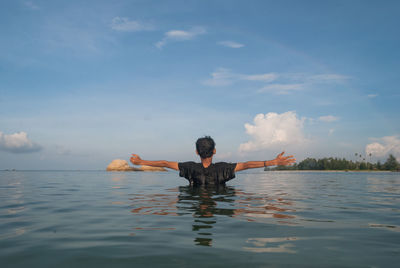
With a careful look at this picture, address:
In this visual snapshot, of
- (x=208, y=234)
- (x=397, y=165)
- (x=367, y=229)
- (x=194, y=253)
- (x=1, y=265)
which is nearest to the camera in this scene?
(x=1, y=265)

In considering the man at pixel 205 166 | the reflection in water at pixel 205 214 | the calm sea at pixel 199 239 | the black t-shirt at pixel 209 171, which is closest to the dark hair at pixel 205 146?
the man at pixel 205 166

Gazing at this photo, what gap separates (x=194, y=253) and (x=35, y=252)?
214 centimetres

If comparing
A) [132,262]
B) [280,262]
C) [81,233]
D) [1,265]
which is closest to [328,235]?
[280,262]

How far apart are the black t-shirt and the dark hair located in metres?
0.69

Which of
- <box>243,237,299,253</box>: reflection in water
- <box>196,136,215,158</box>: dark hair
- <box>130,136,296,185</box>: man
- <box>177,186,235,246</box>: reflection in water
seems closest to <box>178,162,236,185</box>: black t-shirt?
<box>130,136,296,185</box>: man

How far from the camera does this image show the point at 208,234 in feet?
14.8

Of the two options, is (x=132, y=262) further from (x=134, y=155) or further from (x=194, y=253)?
(x=134, y=155)

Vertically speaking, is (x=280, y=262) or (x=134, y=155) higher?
(x=134, y=155)

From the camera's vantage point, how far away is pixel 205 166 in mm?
10609

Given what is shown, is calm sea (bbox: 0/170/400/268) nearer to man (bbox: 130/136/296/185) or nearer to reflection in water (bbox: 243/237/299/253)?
reflection in water (bbox: 243/237/299/253)

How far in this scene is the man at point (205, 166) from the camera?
983 centimetres

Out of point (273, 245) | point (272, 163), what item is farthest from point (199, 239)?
point (272, 163)

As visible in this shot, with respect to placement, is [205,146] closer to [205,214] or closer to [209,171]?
[209,171]

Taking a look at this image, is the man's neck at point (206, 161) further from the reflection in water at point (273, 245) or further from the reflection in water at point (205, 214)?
the reflection in water at point (273, 245)
